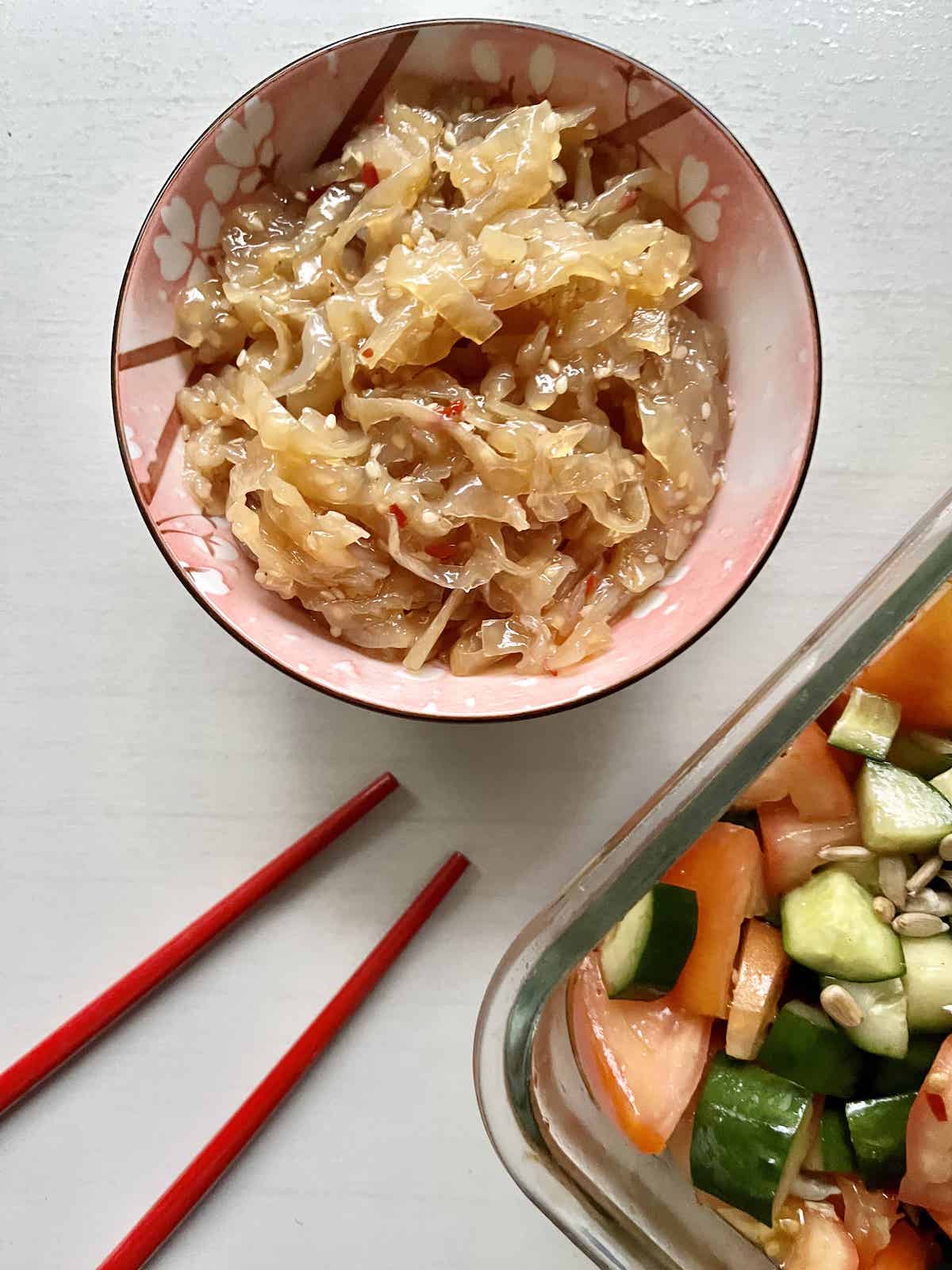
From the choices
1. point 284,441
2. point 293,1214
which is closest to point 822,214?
point 284,441

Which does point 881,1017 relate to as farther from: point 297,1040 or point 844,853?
point 297,1040

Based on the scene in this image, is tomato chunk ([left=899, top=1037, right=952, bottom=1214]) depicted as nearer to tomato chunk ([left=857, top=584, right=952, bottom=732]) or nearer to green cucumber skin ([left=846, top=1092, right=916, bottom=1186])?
green cucumber skin ([left=846, top=1092, right=916, bottom=1186])

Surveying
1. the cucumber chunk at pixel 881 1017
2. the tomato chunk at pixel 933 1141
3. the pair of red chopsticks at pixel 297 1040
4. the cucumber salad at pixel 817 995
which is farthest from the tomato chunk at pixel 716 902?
the pair of red chopsticks at pixel 297 1040

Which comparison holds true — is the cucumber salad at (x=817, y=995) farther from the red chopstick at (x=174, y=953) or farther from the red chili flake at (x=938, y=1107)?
the red chopstick at (x=174, y=953)

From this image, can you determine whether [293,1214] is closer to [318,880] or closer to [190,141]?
[318,880]

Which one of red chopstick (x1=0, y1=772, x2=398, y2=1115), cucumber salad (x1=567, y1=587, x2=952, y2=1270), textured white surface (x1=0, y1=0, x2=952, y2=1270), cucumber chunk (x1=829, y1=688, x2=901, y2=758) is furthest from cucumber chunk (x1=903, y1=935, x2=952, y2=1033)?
red chopstick (x1=0, y1=772, x2=398, y2=1115)

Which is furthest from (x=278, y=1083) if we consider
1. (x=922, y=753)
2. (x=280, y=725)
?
(x=922, y=753)
